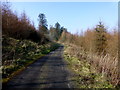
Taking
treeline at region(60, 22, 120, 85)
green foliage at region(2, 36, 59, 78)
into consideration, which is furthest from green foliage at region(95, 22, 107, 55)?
green foliage at region(2, 36, 59, 78)

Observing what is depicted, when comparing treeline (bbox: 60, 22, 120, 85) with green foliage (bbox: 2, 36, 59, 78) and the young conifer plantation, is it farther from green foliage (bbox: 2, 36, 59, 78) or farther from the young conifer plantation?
green foliage (bbox: 2, 36, 59, 78)

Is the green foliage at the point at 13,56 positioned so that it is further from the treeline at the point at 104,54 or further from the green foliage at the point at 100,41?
the green foliage at the point at 100,41

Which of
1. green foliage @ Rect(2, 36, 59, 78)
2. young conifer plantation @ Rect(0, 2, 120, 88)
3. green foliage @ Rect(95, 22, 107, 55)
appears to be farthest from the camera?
green foliage @ Rect(95, 22, 107, 55)

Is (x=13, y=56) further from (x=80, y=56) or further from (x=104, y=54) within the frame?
(x=104, y=54)

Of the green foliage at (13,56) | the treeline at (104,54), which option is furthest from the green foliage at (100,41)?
the green foliage at (13,56)

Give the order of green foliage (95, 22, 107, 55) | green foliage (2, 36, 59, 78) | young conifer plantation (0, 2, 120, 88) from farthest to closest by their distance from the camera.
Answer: green foliage (95, 22, 107, 55), green foliage (2, 36, 59, 78), young conifer plantation (0, 2, 120, 88)

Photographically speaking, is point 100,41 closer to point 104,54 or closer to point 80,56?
point 104,54

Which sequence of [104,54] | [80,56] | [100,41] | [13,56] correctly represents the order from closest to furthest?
[13,56], [80,56], [104,54], [100,41]

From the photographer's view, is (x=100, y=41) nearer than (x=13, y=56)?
No

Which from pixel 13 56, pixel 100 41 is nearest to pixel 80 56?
pixel 100 41

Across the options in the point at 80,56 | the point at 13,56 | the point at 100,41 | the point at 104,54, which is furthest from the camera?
the point at 100,41

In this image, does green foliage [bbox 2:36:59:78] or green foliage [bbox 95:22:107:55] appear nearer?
green foliage [bbox 2:36:59:78]

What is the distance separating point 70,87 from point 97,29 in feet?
52.7

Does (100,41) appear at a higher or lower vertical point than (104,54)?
higher
